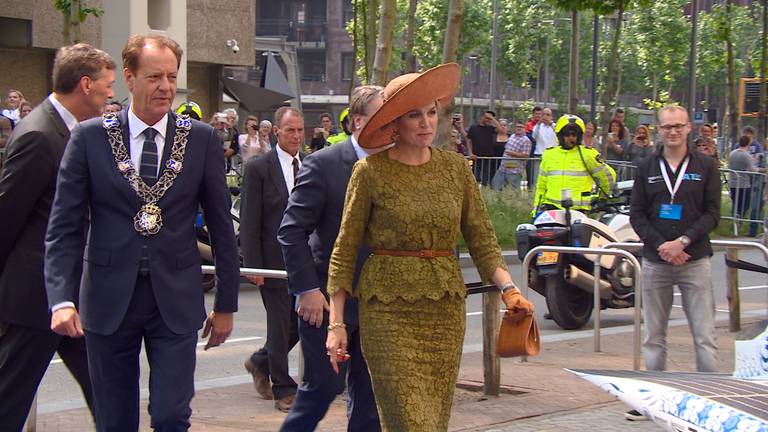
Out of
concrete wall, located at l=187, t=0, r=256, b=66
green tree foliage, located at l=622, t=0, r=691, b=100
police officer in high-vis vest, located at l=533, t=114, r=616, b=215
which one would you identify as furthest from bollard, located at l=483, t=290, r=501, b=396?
green tree foliage, located at l=622, t=0, r=691, b=100

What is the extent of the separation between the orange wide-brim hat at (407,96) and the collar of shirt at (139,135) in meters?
0.77

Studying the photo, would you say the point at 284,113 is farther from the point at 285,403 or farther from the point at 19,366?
the point at 19,366

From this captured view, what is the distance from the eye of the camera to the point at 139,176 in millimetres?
4746

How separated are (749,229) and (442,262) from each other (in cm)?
1892

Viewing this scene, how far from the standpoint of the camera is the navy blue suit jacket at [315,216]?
17.8ft

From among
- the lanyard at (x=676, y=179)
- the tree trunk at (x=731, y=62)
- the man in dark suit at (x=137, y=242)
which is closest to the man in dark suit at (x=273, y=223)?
the lanyard at (x=676, y=179)

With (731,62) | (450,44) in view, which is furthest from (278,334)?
(731,62)

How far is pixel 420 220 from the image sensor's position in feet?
15.9

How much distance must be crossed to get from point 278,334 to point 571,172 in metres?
5.50

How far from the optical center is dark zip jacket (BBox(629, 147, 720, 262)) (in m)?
7.72

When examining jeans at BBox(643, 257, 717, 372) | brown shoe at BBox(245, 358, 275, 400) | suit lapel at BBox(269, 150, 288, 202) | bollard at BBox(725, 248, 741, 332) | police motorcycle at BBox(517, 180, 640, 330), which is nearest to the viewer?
jeans at BBox(643, 257, 717, 372)

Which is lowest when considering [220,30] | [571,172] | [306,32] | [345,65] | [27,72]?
[571,172]

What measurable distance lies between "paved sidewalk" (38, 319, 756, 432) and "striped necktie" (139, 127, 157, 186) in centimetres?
260

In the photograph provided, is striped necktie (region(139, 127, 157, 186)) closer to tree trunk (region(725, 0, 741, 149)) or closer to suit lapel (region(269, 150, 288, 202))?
suit lapel (region(269, 150, 288, 202))
